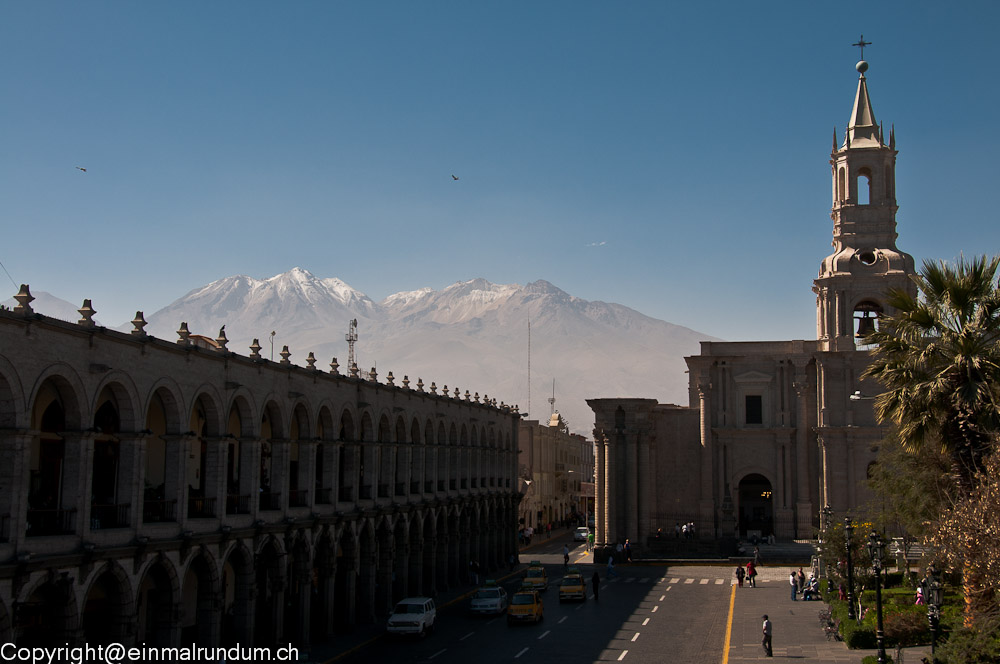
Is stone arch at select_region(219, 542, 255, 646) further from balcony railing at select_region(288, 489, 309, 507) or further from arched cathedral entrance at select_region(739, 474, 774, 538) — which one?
arched cathedral entrance at select_region(739, 474, 774, 538)

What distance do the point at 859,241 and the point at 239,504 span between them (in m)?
49.6

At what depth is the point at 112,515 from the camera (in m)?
27.3

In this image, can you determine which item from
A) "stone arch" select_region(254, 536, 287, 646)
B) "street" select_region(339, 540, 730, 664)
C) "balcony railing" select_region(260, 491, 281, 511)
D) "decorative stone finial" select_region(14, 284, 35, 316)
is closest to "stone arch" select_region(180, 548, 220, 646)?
"stone arch" select_region(254, 536, 287, 646)

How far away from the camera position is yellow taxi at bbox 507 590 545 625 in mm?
40344

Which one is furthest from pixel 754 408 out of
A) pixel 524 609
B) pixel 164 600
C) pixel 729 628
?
pixel 164 600

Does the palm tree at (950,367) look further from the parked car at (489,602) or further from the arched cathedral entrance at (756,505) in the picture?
the arched cathedral entrance at (756,505)

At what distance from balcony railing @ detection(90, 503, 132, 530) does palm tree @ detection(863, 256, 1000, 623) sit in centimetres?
2003

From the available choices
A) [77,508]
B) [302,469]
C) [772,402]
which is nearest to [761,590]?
[772,402]

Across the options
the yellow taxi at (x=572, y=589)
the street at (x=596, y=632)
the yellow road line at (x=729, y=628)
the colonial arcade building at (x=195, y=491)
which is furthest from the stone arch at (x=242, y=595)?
the yellow taxi at (x=572, y=589)

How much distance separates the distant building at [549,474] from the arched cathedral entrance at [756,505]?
16528 mm

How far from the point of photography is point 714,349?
7181 cm

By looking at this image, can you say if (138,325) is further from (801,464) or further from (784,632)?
(801,464)

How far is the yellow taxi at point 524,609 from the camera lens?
40.3 metres

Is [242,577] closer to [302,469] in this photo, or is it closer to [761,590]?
[302,469]
